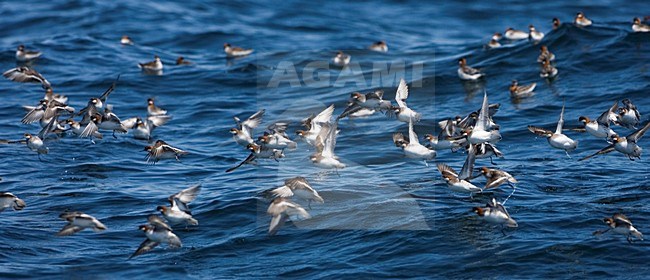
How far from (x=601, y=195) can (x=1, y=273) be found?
34.7 feet

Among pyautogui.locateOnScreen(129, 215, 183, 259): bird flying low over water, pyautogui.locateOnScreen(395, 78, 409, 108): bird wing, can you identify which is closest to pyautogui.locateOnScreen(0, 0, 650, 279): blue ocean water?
pyautogui.locateOnScreen(129, 215, 183, 259): bird flying low over water

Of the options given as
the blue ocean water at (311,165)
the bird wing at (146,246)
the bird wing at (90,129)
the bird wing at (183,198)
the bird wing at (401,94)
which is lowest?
the blue ocean water at (311,165)

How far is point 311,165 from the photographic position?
20.7m

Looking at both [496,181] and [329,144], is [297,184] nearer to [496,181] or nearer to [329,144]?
[329,144]

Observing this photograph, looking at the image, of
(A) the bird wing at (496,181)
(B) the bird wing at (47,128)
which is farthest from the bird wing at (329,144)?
(B) the bird wing at (47,128)

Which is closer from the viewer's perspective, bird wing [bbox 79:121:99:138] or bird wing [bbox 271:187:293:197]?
bird wing [bbox 271:187:293:197]

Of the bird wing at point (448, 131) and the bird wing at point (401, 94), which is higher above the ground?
the bird wing at point (401, 94)

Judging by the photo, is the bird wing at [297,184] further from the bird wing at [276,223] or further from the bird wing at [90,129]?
the bird wing at [90,129]

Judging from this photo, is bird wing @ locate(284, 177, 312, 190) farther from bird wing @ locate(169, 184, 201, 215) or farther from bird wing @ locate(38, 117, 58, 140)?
bird wing @ locate(38, 117, 58, 140)

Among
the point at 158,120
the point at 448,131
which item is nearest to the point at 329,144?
the point at 448,131

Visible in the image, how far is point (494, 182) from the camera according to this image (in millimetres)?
15969

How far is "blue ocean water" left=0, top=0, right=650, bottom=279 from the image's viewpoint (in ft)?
48.3

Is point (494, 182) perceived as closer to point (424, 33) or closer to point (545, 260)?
point (545, 260)

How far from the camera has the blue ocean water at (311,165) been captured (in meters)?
14.7
